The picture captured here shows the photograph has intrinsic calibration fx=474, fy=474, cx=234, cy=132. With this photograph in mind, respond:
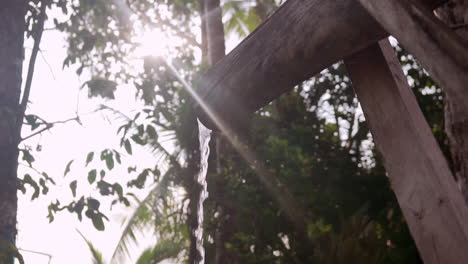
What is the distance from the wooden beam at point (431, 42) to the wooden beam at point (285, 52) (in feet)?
0.51

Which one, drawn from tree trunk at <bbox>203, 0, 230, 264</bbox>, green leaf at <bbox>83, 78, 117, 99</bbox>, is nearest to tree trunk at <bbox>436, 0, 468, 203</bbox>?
green leaf at <bbox>83, 78, 117, 99</bbox>

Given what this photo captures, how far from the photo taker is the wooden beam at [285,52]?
128 centimetres

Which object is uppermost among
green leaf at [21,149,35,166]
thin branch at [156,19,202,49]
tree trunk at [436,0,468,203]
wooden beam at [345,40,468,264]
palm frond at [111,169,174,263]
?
thin branch at [156,19,202,49]

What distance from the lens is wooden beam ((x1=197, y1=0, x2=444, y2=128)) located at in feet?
4.20

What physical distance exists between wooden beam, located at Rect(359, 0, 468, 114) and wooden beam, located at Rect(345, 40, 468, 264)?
39 cm

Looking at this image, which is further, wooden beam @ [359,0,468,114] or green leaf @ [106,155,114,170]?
green leaf @ [106,155,114,170]

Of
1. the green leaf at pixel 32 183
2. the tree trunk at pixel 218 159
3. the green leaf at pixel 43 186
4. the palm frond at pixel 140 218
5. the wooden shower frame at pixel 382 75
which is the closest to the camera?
the wooden shower frame at pixel 382 75

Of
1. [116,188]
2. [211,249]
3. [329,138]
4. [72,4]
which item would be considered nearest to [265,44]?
[116,188]

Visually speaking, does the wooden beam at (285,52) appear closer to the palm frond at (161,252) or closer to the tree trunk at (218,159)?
the tree trunk at (218,159)

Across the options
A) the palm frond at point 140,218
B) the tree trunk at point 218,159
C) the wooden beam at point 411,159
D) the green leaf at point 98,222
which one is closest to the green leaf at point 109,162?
the green leaf at point 98,222

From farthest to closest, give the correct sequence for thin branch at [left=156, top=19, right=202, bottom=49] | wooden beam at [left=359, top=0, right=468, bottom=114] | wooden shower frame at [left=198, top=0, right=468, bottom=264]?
thin branch at [left=156, top=19, right=202, bottom=49] → wooden shower frame at [left=198, top=0, right=468, bottom=264] → wooden beam at [left=359, top=0, right=468, bottom=114]

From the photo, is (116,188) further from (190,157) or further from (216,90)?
(190,157)

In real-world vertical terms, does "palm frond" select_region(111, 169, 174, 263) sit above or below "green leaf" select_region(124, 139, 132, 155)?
above

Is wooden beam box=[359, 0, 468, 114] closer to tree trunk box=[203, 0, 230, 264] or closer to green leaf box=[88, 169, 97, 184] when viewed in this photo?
green leaf box=[88, 169, 97, 184]
